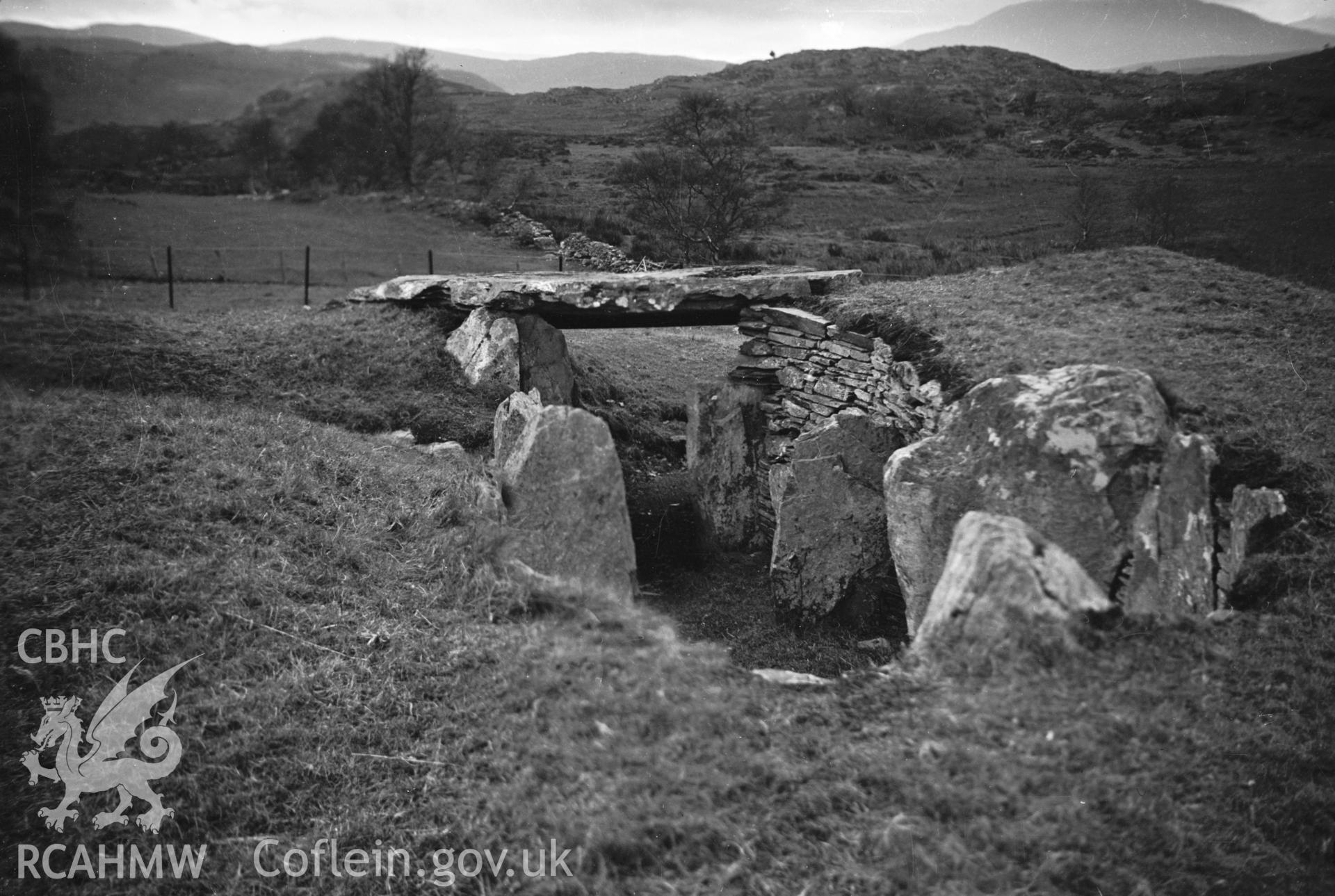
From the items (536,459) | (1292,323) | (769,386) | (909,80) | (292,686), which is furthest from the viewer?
(909,80)

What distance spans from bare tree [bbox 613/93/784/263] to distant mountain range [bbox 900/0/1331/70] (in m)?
7.60

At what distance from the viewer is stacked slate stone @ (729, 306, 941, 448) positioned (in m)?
8.81

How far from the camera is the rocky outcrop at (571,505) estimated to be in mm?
6914

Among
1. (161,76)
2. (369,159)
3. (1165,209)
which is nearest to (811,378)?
(161,76)

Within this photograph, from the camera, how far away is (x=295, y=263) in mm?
24219

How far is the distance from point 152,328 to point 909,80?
5554 centimetres

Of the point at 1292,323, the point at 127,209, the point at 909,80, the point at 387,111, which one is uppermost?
the point at 909,80

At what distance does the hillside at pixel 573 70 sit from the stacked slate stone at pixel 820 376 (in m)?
29.7

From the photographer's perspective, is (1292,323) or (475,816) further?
(1292,323)

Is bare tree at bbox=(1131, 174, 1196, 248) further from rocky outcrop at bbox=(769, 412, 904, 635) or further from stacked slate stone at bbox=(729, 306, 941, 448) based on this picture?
rocky outcrop at bbox=(769, 412, 904, 635)

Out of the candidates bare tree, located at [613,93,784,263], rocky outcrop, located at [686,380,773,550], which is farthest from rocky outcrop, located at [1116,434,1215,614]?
bare tree, located at [613,93,784,263]

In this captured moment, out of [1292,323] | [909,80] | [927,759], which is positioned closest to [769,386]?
[1292,323]

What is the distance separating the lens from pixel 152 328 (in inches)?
442

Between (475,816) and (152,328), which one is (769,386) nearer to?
(475,816)
